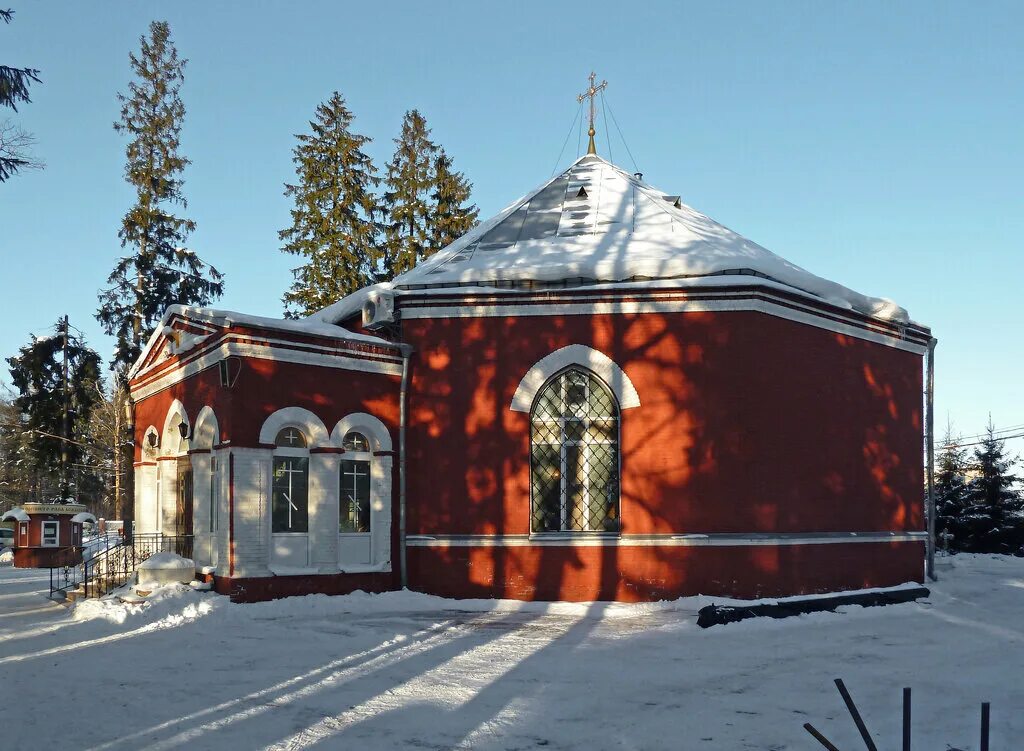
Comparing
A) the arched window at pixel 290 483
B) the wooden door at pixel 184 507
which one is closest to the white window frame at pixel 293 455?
the arched window at pixel 290 483

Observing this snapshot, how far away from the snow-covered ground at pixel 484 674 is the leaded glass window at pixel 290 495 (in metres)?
1.29

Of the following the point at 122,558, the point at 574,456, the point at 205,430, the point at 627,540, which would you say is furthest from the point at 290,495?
the point at 627,540

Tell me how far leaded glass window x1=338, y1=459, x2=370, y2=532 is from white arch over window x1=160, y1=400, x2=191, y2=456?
10.9 ft

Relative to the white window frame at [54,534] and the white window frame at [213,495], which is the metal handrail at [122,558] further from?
the white window frame at [54,534]

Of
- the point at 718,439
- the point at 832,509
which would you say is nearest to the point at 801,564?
the point at 832,509

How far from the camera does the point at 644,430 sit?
14.7 meters

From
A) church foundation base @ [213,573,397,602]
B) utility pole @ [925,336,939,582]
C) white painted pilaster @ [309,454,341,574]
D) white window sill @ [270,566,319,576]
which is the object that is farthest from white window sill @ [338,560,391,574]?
utility pole @ [925,336,939,582]

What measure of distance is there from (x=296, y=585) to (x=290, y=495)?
138 cm

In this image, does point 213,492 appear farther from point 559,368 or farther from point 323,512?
point 559,368

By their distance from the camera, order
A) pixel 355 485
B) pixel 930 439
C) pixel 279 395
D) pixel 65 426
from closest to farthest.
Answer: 1. pixel 279 395
2. pixel 355 485
3. pixel 930 439
4. pixel 65 426

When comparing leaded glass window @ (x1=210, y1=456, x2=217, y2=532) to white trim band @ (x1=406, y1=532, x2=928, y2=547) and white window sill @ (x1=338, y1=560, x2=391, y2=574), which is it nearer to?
white window sill @ (x1=338, y1=560, x2=391, y2=574)

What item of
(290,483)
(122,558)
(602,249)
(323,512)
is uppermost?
(602,249)

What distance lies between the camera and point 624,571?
14.4 m

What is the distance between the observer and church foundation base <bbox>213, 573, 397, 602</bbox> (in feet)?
44.5
